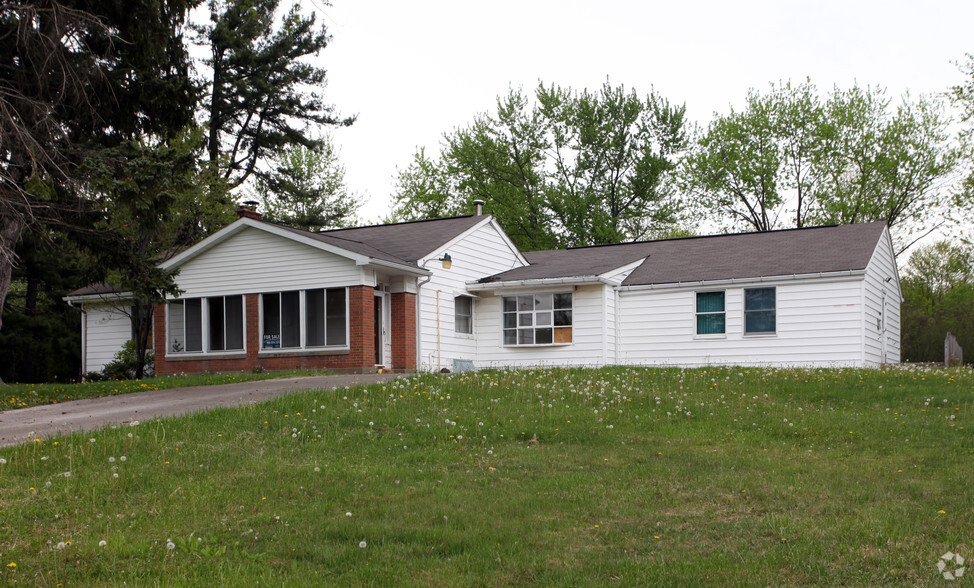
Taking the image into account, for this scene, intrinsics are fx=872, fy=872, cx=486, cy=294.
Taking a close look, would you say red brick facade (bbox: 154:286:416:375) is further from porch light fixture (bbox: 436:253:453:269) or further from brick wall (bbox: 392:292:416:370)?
porch light fixture (bbox: 436:253:453:269)

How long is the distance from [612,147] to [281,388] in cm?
3356

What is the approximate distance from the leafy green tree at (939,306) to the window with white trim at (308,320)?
27839 millimetres

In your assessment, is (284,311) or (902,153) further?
(902,153)

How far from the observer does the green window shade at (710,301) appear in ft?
81.6

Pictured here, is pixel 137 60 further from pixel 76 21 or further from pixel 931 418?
pixel 931 418

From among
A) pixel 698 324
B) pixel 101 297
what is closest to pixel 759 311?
pixel 698 324

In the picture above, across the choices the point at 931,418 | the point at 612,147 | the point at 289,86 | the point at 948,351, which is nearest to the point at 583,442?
the point at 931,418

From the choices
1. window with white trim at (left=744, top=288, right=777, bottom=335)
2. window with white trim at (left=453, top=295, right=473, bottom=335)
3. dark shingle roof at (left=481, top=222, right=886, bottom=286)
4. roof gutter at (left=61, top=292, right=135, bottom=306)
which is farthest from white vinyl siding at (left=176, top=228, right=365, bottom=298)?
window with white trim at (left=744, top=288, right=777, bottom=335)

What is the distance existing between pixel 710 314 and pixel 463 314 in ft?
24.2

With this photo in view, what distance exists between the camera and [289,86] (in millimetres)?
39250

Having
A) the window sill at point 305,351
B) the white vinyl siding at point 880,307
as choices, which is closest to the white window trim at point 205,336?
the window sill at point 305,351

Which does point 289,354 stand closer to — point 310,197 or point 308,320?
point 308,320

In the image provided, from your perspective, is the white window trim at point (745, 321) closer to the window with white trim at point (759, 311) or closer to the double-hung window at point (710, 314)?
the window with white trim at point (759, 311)

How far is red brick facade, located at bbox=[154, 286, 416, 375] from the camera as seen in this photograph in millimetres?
22500
